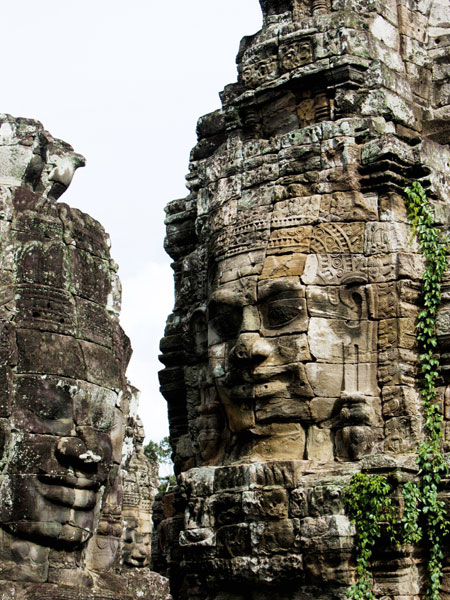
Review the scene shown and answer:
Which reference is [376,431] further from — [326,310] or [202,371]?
[202,371]

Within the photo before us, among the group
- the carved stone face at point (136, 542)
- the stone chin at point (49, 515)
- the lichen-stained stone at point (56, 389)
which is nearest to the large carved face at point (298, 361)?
the lichen-stained stone at point (56, 389)

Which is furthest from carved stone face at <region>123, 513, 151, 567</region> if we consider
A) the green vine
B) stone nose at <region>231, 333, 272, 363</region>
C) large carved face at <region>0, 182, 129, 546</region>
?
large carved face at <region>0, 182, 129, 546</region>

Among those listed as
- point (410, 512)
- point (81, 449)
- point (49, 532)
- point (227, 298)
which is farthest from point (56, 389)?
point (410, 512)

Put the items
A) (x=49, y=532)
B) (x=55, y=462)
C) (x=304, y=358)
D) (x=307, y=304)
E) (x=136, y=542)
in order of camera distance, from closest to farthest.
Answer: (x=49, y=532), (x=55, y=462), (x=304, y=358), (x=307, y=304), (x=136, y=542)

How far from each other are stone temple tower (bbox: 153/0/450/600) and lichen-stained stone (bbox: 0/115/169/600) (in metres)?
1.53

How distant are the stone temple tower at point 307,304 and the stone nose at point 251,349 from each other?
2 centimetres

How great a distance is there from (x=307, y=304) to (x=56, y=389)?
10.8 feet

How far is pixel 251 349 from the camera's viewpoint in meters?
12.0

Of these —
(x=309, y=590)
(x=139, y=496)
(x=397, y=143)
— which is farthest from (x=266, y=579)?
(x=139, y=496)

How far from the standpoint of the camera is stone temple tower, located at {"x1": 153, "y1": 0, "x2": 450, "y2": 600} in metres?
11.3

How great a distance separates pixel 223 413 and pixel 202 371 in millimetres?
880

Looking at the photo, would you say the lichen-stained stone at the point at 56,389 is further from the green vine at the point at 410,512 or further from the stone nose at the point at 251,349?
the green vine at the point at 410,512

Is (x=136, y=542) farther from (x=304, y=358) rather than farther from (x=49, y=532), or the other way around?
(x=49, y=532)

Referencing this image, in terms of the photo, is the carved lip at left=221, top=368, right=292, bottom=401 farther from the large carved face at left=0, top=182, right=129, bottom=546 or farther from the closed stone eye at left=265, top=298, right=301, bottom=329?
the large carved face at left=0, top=182, right=129, bottom=546
